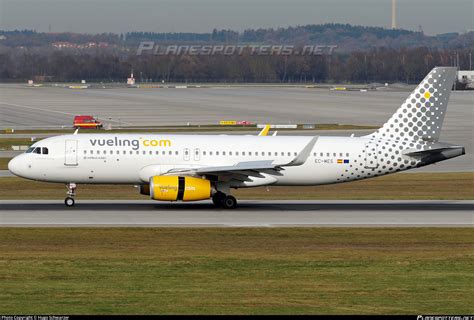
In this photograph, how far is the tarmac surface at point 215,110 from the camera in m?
120

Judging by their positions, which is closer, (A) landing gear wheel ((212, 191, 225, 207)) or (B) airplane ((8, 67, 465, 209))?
(B) airplane ((8, 67, 465, 209))

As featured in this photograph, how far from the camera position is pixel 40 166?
154 ft

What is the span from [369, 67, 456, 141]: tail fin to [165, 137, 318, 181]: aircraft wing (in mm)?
4884

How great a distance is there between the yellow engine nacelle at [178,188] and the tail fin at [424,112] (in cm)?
982

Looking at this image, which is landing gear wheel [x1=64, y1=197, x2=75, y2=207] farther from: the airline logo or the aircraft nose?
the airline logo

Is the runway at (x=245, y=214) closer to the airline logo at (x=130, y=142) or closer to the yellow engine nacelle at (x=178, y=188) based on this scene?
the yellow engine nacelle at (x=178, y=188)

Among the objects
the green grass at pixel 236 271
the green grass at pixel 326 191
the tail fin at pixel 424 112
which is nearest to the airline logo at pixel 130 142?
the green grass at pixel 326 191

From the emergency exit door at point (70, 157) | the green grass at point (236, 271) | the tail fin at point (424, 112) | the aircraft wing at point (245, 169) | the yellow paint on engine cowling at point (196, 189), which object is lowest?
the green grass at point (236, 271)

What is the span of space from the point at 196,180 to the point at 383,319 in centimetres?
2389

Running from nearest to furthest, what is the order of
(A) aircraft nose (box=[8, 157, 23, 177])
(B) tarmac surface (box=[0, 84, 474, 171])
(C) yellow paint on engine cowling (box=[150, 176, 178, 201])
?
(C) yellow paint on engine cowling (box=[150, 176, 178, 201])
(A) aircraft nose (box=[8, 157, 23, 177])
(B) tarmac surface (box=[0, 84, 474, 171])

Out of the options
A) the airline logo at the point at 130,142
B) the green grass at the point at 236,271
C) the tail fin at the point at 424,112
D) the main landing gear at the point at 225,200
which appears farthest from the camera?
the tail fin at the point at 424,112

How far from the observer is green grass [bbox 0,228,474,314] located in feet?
84.4

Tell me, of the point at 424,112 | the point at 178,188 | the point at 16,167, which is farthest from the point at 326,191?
the point at 16,167

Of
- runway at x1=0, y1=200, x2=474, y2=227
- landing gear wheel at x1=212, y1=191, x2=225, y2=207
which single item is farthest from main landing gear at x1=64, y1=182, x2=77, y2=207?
landing gear wheel at x1=212, y1=191, x2=225, y2=207
